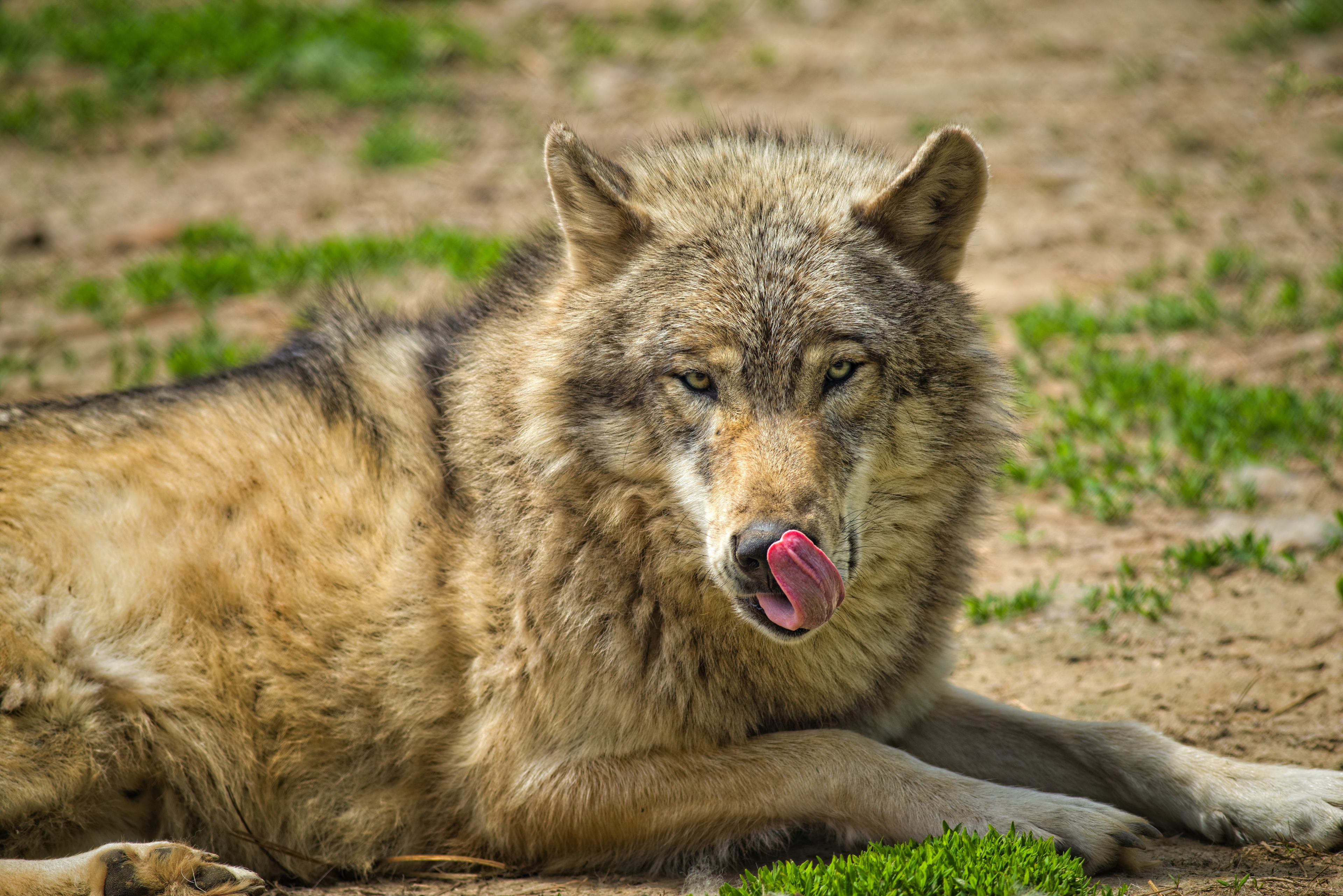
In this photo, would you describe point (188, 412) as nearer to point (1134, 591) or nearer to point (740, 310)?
point (740, 310)

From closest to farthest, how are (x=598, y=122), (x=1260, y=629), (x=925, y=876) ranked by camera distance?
(x=925, y=876) < (x=1260, y=629) < (x=598, y=122)

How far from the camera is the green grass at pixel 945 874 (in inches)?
119

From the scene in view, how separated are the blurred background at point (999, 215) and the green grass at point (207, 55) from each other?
4 centimetres

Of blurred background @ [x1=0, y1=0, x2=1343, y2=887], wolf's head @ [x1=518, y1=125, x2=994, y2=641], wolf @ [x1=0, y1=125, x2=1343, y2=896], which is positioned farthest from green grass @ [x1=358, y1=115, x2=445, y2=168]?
wolf's head @ [x1=518, y1=125, x2=994, y2=641]

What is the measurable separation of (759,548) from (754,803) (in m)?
0.92

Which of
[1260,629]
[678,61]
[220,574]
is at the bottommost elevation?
[1260,629]

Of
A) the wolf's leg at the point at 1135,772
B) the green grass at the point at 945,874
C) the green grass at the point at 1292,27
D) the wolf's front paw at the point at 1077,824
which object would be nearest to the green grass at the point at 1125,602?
the wolf's leg at the point at 1135,772

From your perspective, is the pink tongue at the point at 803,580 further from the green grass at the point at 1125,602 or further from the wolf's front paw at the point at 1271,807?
the green grass at the point at 1125,602

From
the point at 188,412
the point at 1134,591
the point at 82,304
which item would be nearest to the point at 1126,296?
the point at 1134,591

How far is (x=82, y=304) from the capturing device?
7613 mm

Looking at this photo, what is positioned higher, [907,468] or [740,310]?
[740,310]

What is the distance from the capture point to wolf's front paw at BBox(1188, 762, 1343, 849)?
135 inches

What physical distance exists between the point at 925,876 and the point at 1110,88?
30.5ft

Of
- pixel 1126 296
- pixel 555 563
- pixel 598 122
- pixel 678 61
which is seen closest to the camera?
pixel 555 563
